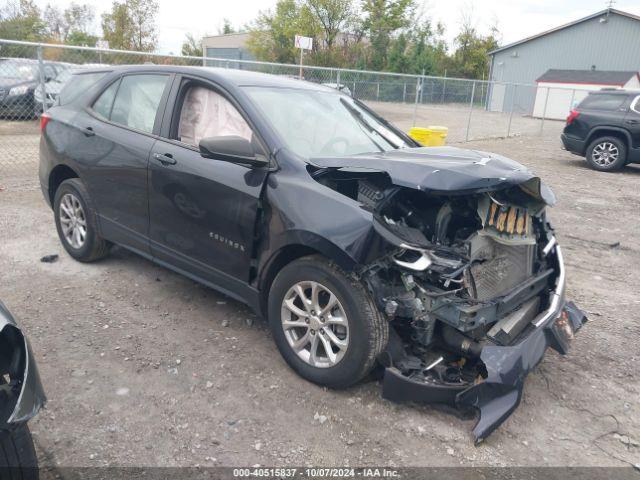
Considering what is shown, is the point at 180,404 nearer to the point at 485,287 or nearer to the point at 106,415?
the point at 106,415

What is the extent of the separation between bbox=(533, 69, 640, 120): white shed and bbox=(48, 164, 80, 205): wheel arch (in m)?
29.2

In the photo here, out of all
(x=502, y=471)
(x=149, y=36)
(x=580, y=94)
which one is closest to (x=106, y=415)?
(x=502, y=471)

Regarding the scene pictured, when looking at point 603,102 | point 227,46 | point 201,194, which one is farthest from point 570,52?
point 201,194

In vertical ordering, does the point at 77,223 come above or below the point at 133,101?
below

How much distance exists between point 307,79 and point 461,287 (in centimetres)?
1098

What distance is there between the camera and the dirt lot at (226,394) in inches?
108

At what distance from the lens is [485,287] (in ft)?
10.3

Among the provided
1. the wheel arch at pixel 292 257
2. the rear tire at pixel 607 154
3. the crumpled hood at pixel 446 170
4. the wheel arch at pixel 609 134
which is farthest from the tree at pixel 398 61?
the wheel arch at pixel 292 257

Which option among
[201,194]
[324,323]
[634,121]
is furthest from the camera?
[634,121]

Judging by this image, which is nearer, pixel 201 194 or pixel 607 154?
pixel 201 194

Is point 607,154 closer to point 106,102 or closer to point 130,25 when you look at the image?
point 106,102

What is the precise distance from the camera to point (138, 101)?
4.27 metres

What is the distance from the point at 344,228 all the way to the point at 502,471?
1.49 meters

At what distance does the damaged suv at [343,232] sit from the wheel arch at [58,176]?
0.75 m
